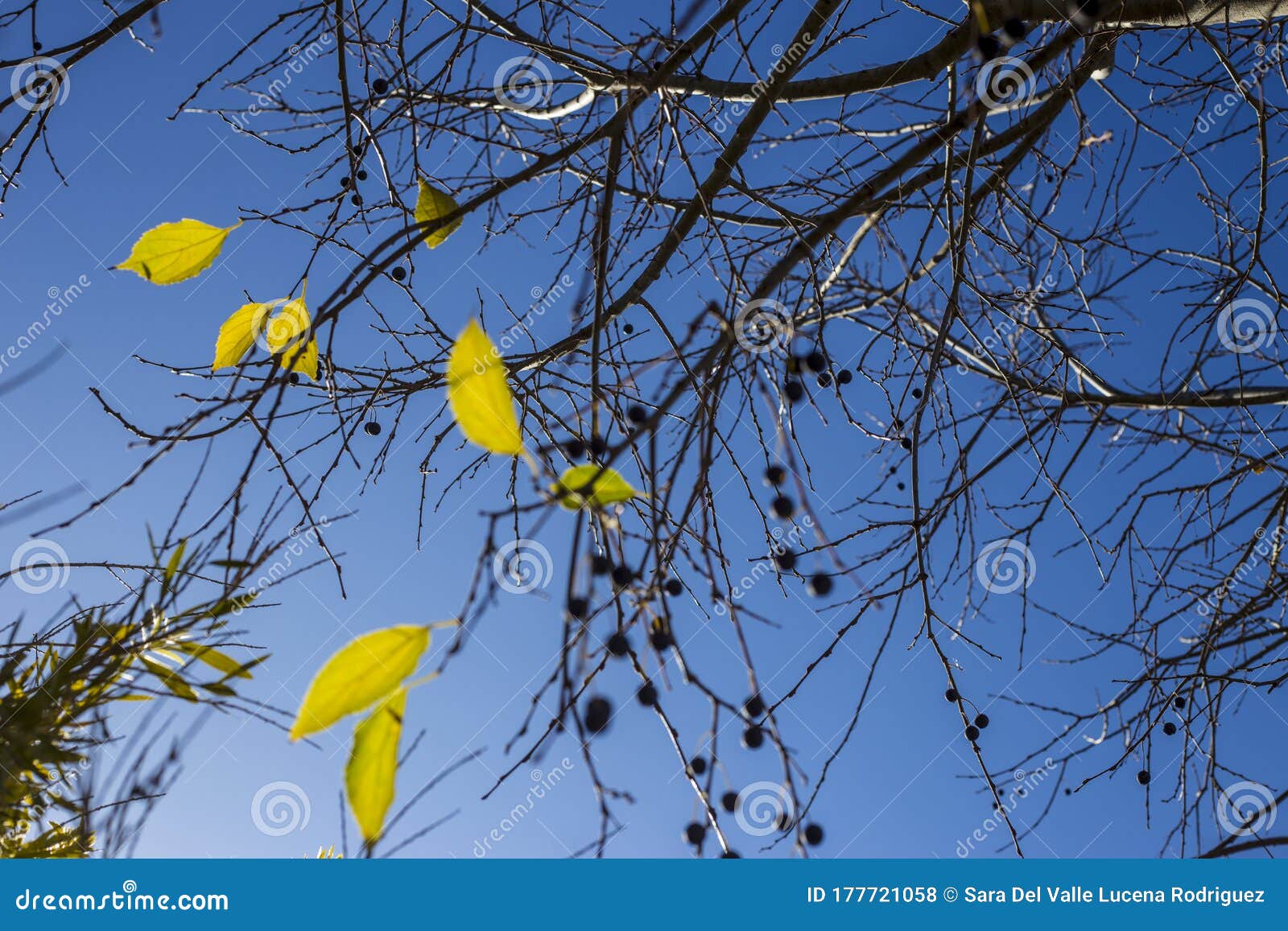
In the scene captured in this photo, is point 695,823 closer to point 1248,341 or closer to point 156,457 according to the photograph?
point 156,457

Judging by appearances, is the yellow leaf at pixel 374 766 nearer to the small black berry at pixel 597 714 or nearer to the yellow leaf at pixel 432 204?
the small black berry at pixel 597 714

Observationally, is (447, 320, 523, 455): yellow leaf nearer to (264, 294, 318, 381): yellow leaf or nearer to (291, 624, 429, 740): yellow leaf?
(291, 624, 429, 740): yellow leaf

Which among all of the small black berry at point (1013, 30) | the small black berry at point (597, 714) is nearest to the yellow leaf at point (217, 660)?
the small black berry at point (597, 714)

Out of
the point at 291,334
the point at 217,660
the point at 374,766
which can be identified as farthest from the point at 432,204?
the point at 374,766

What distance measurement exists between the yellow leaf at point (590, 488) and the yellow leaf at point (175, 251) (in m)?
0.85

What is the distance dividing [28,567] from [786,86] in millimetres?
1781

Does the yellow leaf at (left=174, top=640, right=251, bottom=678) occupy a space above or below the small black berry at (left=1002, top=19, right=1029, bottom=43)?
below

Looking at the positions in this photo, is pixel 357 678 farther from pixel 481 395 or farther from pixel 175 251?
pixel 175 251

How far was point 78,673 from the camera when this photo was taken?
1.31 metres

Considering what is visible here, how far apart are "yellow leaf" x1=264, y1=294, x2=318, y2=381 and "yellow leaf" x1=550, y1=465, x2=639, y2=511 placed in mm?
684

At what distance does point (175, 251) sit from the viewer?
1257 millimetres

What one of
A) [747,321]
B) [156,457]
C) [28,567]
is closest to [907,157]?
[747,321]

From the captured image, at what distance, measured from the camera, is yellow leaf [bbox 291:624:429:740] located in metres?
0.68

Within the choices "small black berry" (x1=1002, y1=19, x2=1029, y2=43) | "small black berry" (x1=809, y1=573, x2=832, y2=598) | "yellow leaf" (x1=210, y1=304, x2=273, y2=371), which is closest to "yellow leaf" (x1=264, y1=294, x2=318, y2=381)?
"yellow leaf" (x1=210, y1=304, x2=273, y2=371)
